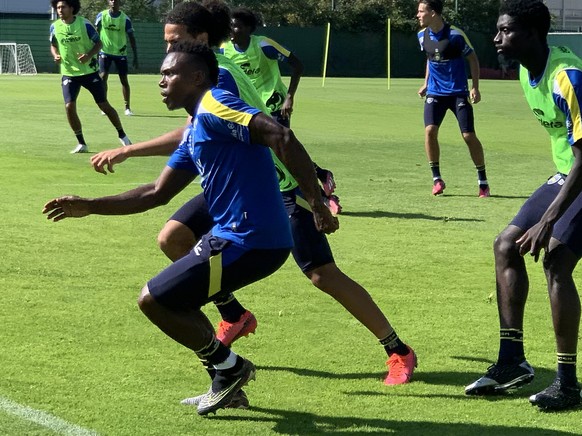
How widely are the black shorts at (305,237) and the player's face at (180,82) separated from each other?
1.11 m

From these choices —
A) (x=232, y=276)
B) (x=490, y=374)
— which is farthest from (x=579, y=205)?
(x=232, y=276)

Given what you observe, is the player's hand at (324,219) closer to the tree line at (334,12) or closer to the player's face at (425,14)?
the player's face at (425,14)

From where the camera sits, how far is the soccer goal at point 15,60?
53716mm

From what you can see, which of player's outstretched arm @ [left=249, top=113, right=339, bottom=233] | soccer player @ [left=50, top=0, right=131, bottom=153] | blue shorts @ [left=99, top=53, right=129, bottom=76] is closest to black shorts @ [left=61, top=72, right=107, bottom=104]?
soccer player @ [left=50, top=0, right=131, bottom=153]

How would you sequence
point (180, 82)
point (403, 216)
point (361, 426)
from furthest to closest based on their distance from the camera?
point (403, 216) < point (361, 426) < point (180, 82)

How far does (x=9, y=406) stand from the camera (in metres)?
5.78

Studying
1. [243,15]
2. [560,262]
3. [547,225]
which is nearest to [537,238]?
[547,225]

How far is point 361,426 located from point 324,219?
1109 mm

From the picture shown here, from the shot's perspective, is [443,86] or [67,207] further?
[443,86]

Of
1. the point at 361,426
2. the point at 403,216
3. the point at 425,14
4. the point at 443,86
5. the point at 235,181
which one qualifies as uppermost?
the point at 235,181

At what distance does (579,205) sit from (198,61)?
208cm

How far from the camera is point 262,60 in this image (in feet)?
42.1

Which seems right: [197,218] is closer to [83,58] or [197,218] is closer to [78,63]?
[83,58]

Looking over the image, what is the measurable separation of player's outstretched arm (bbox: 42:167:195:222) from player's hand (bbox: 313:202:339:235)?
95 centimetres
